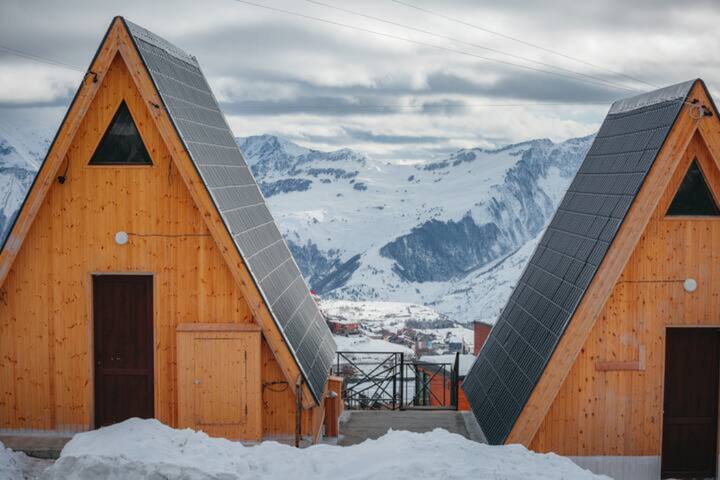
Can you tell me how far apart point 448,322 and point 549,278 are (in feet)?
555

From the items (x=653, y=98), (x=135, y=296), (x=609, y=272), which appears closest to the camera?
(x=609, y=272)

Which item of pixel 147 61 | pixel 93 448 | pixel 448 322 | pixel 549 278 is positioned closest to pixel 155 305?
pixel 93 448

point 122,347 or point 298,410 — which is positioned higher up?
point 122,347

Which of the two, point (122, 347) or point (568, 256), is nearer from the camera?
point (122, 347)

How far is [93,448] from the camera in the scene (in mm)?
10695

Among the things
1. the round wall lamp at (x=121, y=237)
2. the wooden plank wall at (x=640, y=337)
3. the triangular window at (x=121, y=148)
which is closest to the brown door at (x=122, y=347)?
the round wall lamp at (x=121, y=237)

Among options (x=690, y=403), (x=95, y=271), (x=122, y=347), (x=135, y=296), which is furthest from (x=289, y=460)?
(x=690, y=403)

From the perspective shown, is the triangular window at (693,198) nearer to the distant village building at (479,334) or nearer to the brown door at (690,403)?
the brown door at (690,403)

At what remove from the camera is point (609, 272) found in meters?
12.0

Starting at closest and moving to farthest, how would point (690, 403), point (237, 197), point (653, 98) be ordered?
point (690, 403) → point (653, 98) → point (237, 197)

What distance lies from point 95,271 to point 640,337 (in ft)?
28.2

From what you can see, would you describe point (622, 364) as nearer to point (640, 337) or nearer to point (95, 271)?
point (640, 337)

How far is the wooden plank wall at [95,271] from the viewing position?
12359mm

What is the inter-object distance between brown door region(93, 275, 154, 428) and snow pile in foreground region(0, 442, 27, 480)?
1420mm
